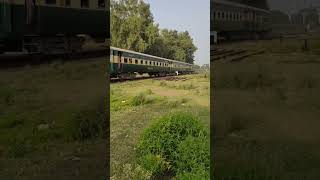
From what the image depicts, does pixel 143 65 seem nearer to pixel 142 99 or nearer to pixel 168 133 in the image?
pixel 142 99

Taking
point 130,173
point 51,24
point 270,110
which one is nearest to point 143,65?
point 51,24

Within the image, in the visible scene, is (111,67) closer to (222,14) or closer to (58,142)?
(58,142)

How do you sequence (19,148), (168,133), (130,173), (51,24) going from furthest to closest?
(51,24) → (168,133) → (130,173) → (19,148)

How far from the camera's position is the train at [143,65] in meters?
4.81

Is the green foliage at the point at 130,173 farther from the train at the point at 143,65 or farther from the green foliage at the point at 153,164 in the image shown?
the train at the point at 143,65

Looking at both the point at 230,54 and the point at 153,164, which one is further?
the point at 230,54

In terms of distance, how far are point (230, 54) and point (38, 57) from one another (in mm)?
2190

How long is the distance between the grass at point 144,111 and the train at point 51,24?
28.8 inches

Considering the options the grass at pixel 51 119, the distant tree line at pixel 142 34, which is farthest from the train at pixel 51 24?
the grass at pixel 51 119

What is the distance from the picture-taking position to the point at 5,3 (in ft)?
15.0

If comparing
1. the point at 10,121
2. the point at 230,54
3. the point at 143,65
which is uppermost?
the point at 230,54

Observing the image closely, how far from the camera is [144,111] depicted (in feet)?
15.7

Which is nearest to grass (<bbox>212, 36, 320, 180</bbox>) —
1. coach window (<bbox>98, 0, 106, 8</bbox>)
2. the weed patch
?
the weed patch

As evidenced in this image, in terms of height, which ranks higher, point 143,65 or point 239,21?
point 239,21
